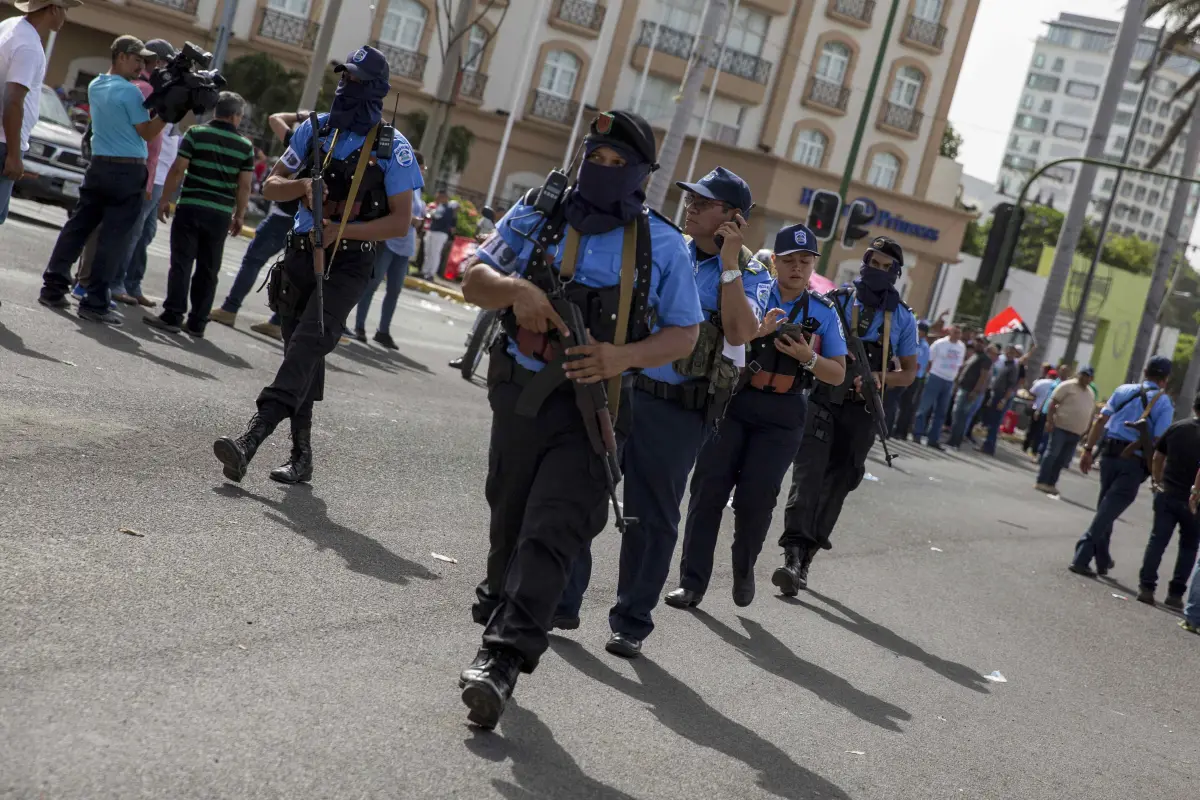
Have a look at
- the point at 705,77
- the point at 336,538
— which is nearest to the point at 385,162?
the point at 336,538

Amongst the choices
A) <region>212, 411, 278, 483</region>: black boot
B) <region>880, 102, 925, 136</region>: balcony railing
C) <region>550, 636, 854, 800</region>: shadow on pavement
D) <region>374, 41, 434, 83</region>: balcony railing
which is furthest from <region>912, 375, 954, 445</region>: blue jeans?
<region>880, 102, 925, 136</region>: balcony railing

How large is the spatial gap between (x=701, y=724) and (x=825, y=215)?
58.1 ft

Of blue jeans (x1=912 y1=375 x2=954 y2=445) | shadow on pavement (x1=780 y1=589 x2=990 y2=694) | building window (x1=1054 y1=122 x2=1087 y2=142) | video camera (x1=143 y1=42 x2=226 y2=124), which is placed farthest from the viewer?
building window (x1=1054 y1=122 x2=1087 y2=142)

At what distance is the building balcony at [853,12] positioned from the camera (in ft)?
178

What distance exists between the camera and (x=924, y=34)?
2205 inches

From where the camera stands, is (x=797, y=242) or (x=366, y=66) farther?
(x=797, y=242)

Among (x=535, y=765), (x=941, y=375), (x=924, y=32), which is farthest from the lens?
(x=924, y=32)

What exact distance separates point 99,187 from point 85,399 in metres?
2.90

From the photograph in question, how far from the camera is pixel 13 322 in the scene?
9.89 meters

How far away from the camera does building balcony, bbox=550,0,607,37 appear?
166 ft

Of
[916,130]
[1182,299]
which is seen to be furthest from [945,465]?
[1182,299]

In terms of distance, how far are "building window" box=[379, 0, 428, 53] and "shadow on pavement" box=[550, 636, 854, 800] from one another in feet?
149

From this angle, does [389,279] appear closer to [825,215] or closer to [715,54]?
[825,215]

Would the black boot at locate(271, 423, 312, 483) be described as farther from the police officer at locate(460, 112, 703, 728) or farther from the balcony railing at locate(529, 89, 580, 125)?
the balcony railing at locate(529, 89, 580, 125)
